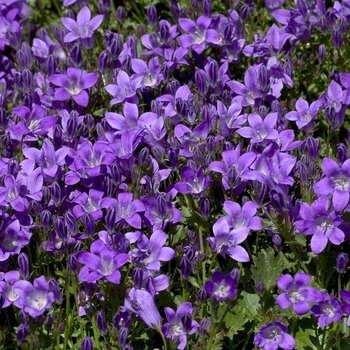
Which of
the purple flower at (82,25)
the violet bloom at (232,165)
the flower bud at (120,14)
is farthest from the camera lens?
the flower bud at (120,14)

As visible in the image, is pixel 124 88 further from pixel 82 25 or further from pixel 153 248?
pixel 153 248

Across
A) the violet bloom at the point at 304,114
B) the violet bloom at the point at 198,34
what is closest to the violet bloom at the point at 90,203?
the violet bloom at the point at 304,114

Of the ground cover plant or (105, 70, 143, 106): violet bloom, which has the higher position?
(105, 70, 143, 106): violet bloom

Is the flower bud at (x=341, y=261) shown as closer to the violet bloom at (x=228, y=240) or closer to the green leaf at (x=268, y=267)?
the green leaf at (x=268, y=267)

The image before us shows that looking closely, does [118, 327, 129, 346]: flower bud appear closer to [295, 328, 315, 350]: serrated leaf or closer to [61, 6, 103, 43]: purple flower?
[295, 328, 315, 350]: serrated leaf

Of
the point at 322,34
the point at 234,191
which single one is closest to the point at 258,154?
the point at 234,191

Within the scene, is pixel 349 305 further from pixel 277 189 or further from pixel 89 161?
pixel 89 161

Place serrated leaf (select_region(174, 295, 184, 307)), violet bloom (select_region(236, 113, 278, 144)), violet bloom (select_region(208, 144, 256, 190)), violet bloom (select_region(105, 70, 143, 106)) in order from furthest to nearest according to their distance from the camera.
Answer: violet bloom (select_region(105, 70, 143, 106)), violet bloom (select_region(236, 113, 278, 144)), violet bloom (select_region(208, 144, 256, 190)), serrated leaf (select_region(174, 295, 184, 307))

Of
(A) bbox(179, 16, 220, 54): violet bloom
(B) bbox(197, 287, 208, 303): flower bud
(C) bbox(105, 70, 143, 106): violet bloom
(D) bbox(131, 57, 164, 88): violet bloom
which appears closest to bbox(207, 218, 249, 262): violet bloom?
(B) bbox(197, 287, 208, 303): flower bud
